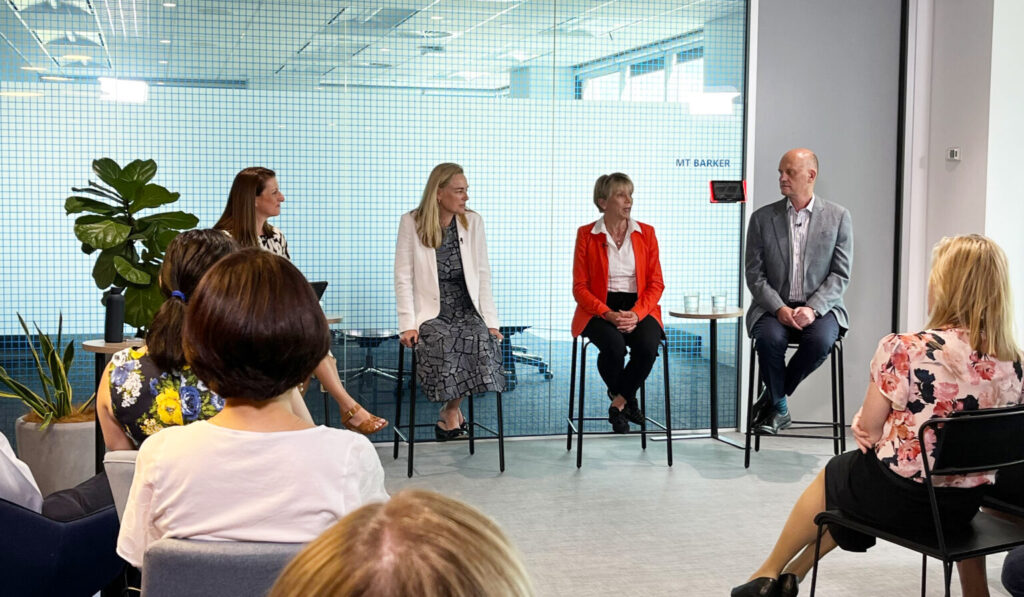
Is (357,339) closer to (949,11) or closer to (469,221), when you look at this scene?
(469,221)

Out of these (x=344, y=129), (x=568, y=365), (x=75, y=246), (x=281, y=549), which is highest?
(x=344, y=129)

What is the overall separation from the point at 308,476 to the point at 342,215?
3.84 meters

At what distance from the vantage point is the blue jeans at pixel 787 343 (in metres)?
4.97

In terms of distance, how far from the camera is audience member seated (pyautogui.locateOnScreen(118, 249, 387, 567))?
158 centimetres

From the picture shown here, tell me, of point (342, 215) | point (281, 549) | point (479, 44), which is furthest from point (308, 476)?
point (479, 44)

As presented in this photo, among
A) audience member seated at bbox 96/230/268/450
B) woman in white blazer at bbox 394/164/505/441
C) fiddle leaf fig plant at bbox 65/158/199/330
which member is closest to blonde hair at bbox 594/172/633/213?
woman in white blazer at bbox 394/164/505/441

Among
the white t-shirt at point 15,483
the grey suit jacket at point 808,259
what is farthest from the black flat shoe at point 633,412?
the white t-shirt at point 15,483

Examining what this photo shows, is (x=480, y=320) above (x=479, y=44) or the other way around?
the other way around

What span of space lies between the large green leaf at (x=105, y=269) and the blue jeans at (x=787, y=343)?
123 inches

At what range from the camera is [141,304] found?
4.35 metres

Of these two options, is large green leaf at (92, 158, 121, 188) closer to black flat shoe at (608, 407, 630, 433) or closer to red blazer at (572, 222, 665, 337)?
red blazer at (572, 222, 665, 337)

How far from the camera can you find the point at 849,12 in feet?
18.9

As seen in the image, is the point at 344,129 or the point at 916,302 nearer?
the point at 344,129

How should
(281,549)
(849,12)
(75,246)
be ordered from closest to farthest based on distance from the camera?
(281,549), (75,246), (849,12)
